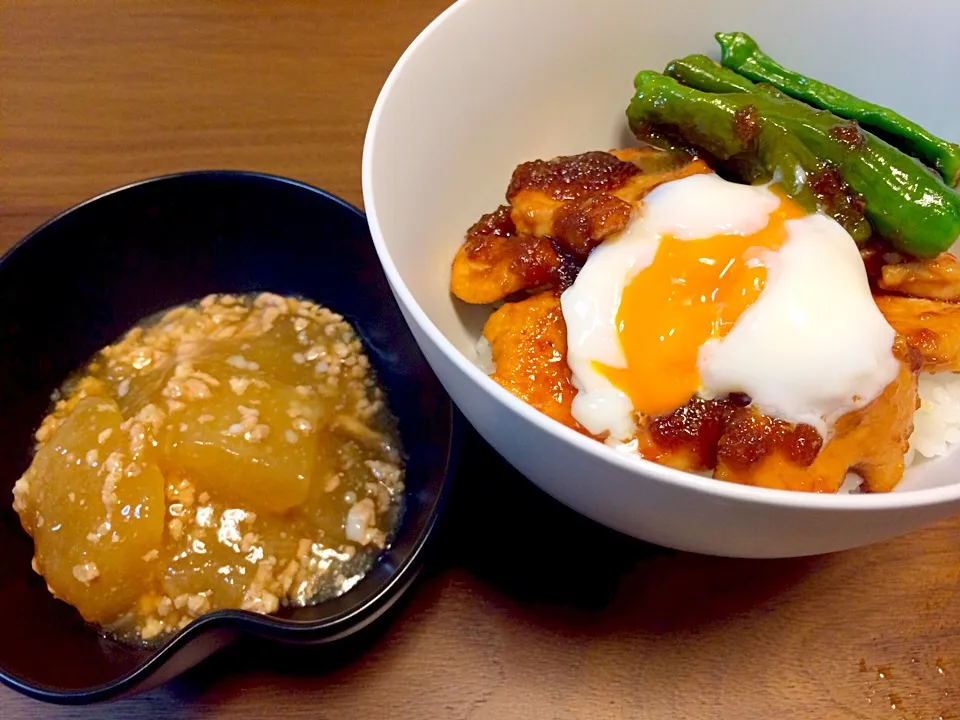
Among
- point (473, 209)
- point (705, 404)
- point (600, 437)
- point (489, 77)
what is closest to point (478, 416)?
point (600, 437)

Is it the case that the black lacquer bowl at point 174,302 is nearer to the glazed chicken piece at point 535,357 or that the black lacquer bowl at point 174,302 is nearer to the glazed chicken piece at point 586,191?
the glazed chicken piece at point 535,357

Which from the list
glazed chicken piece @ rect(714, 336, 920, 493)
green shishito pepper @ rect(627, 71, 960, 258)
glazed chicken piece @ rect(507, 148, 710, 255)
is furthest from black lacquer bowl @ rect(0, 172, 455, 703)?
green shishito pepper @ rect(627, 71, 960, 258)

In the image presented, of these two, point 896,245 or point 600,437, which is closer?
point 600,437

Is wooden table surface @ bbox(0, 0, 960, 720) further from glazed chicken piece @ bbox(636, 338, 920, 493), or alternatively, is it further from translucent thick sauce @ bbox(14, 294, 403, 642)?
glazed chicken piece @ bbox(636, 338, 920, 493)

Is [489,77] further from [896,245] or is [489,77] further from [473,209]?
[896,245]

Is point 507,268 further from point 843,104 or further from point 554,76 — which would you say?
point 843,104

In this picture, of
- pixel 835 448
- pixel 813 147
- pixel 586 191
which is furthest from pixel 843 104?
pixel 835 448

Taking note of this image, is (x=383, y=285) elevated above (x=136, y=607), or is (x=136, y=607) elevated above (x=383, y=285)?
(x=383, y=285)
